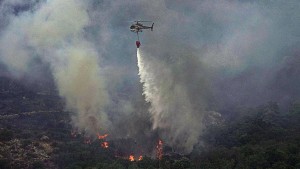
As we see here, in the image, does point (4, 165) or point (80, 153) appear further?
point (80, 153)

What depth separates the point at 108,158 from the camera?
18475 centimetres

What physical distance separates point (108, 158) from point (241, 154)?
6441 cm

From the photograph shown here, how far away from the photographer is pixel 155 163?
164875 millimetres

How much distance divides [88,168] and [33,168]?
33.9m

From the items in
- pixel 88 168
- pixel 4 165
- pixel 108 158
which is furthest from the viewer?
pixel 108 158

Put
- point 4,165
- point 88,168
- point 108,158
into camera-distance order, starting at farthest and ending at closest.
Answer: point 108,158 < point 4,165 < point 88,168

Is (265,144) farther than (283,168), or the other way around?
(265,144)

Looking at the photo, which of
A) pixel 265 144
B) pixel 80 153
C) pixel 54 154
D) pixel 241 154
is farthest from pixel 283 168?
pixel 54 154

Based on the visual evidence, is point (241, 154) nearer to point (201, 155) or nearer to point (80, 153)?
point (201, 155)

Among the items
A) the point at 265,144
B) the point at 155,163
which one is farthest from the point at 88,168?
the point at 265,144

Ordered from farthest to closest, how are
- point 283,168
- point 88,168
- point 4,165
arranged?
point 4,165, point 88,168, point 283,168

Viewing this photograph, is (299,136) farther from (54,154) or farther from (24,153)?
(24,153)

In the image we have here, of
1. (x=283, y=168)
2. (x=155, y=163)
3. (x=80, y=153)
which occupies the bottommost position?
(x=283, y=168)

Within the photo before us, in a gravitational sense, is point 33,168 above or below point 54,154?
below
